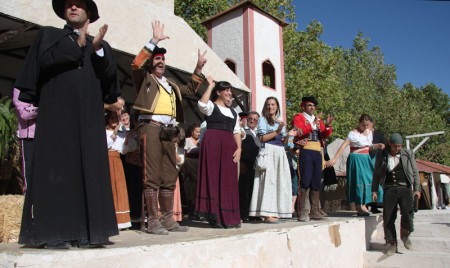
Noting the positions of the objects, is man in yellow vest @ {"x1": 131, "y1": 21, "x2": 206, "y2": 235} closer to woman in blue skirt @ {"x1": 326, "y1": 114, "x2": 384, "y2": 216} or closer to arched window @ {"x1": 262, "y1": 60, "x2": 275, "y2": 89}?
woman in blue skirt @ {"x1": 326, "y1": 114, "x2": 384, "y2": 216}

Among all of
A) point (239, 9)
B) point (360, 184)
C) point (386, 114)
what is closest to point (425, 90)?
point (386, 114)

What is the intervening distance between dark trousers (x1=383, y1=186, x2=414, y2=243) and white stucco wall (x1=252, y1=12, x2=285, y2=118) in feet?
30.9

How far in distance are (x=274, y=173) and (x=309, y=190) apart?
95 cm

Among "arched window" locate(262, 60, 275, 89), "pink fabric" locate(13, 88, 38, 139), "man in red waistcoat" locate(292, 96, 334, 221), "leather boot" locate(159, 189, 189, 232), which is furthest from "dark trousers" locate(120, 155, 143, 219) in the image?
"arched window" locate(262, 60, 275, 89)

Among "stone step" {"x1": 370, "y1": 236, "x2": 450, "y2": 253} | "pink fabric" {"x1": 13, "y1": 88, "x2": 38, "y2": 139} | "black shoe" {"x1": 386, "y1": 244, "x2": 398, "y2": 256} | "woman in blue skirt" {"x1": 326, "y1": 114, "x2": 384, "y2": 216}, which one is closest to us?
"pink fabric" {"x1": 13, "y1": 88, "x2": 38, "y2": 139}

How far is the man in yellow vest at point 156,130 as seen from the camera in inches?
157

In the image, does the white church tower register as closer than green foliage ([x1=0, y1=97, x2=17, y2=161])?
No

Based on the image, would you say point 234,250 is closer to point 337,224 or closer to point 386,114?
point 337,224

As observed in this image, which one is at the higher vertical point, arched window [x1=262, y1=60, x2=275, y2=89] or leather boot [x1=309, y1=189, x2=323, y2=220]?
arched window [x1=262, y1=60, x2=275, y2=89]

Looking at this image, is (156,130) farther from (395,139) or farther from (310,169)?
(395,139)

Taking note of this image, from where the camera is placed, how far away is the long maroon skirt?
15.4 feet

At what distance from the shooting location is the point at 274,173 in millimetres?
5535

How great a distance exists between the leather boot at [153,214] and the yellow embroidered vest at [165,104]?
778mm

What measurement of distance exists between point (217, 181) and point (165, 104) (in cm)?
112
